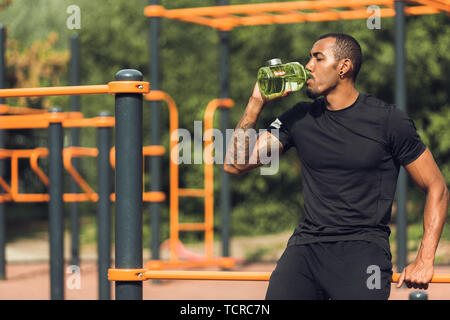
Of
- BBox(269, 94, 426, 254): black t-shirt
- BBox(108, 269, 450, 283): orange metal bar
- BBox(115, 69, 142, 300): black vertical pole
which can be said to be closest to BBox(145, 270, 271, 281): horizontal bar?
BBox(108, 269, 450, 283): orange metal bar

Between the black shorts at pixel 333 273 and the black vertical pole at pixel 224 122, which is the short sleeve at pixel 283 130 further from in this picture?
the black vertical pole at pixel 224 122

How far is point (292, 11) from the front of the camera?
8.36 meters

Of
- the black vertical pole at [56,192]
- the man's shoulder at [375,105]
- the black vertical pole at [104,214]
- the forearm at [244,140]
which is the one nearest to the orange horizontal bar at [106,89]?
the forearm at [244,140]

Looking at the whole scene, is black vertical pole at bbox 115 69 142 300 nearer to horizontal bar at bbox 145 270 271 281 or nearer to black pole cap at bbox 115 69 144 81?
black pole cap at bbox 115 69 144 81

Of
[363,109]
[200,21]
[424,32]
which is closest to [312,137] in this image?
[363,109]

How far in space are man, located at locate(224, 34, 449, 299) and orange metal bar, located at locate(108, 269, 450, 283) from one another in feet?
0.21

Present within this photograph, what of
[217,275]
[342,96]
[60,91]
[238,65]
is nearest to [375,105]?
[342,96]

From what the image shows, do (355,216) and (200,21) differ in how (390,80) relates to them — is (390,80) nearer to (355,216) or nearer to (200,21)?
(200,21)

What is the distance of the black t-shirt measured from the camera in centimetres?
318

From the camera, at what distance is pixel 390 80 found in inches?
573

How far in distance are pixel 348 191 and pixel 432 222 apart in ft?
1.02

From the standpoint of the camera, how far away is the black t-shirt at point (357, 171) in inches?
125

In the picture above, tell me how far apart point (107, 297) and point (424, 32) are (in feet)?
31.7

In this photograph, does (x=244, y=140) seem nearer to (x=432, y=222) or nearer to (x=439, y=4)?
(x=432, y=222)
